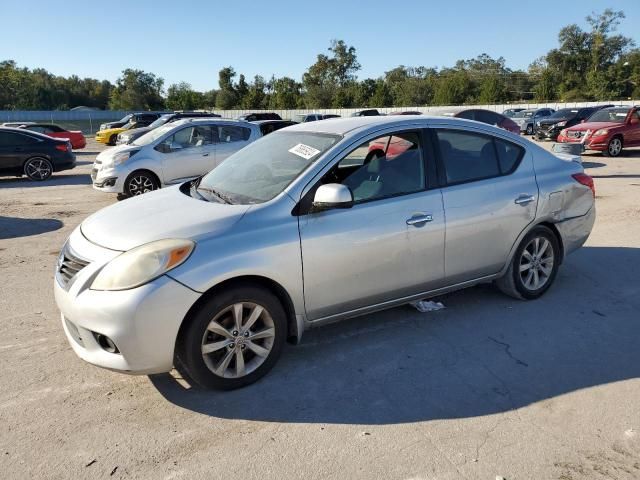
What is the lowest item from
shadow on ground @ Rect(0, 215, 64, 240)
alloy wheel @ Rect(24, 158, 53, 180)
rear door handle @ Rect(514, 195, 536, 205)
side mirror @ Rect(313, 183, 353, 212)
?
shadow on ground @ Rect(0, 215, 64, 240)

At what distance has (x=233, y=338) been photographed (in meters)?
3.37

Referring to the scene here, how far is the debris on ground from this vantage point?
4.75 m

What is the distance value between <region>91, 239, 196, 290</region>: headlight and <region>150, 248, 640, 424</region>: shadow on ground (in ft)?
2.77

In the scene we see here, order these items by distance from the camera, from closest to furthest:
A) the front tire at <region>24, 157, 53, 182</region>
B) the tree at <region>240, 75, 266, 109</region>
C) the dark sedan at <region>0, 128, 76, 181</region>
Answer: the dark sedan at <region>0, 128, 76, 181</region> → the front tire at <region>24, 157, 53, 182</region> → the tree at <region>240, 75, 266, 109</region>

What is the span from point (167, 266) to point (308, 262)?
0.92 metres

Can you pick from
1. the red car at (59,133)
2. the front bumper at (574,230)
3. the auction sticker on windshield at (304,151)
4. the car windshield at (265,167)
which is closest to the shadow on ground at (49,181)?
the red car at (59,133)

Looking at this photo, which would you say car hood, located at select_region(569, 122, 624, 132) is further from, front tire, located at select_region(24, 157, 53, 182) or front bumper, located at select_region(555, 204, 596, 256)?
front tire, located at select_region(24, 157, 53, 182)

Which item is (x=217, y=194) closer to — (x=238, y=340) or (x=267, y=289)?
(x=267, y=289)

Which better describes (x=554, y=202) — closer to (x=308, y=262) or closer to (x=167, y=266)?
(x=308, y=262)

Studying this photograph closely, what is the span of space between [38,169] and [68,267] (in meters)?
12.6

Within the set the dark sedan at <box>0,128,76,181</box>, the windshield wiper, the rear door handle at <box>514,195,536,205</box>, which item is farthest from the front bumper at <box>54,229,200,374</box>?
the dark sedan at <box>0,128,76,181</box>

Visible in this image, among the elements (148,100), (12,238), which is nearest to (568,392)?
(12,238)

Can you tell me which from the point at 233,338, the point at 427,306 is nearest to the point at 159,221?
the point at 233,338

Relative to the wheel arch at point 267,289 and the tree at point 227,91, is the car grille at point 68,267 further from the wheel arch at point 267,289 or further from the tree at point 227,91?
the tree at point 227,91
